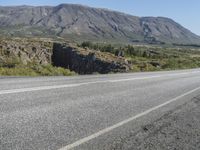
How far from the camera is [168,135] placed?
7625 mm

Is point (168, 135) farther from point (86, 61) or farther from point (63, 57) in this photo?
point (63, 57)

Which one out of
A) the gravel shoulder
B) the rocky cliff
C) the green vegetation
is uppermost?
the gravel shoulder

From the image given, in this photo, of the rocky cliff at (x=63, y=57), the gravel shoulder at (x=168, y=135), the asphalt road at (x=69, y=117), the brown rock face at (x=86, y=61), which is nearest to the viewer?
the asphalt road at (x=69, y=117)

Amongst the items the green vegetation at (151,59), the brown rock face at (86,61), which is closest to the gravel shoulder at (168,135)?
the brown rock face at (86,61)

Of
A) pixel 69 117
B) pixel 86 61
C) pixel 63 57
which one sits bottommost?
pixel 63 57

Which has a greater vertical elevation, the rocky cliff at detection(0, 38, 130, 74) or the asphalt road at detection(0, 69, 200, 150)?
the asphalt road at detection(0, 69, 200, 150)

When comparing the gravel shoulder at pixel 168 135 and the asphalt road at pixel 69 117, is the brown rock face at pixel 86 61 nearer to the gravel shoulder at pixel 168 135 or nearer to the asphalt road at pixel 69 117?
the asphalt road at pixel 69 117

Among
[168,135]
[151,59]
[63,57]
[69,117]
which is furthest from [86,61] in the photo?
[151,59]

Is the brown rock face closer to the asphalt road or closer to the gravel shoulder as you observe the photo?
the asphalt road

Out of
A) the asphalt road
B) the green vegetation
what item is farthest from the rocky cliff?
the asphalt road

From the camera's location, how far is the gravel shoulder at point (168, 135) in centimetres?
662

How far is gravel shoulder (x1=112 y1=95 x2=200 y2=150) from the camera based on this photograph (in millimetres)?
6625

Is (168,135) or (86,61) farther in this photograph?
(86,61)

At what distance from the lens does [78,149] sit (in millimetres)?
5840
